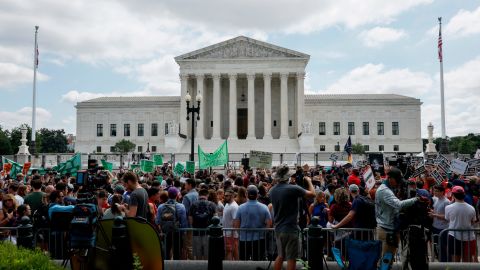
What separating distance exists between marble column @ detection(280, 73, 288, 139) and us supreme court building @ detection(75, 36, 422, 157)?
6.0 inches

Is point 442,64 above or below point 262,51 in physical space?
below

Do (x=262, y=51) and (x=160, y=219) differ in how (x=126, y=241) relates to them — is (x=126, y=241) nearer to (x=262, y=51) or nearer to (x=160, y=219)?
(x=160, y=219)

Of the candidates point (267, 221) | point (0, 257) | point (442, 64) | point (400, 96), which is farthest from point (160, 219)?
point (400, 96)

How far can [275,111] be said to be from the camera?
252ft

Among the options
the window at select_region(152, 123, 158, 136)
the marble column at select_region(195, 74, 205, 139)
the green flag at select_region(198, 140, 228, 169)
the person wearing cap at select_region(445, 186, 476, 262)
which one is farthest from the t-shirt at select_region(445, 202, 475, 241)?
the window at select_region(152, 123, 158, 136)

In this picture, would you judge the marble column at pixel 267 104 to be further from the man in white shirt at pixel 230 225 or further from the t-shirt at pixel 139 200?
the t-shirt at pixel 139 200

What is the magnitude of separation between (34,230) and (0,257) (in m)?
4.26

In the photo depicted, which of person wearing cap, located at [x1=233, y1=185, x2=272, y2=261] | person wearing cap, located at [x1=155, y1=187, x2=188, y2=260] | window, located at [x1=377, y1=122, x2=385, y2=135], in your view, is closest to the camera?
person wearing cap, located at [x1=233, y1=185, x2=272, y2=261]

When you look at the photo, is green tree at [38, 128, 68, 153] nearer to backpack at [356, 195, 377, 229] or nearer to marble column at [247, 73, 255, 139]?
marble column at [247, 73, 255, 139]

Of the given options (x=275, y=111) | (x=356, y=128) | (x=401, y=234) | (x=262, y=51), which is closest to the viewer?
(x=401, y=234)

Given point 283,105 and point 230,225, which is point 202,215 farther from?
point 283,105

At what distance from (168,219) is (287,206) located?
9.18 feet

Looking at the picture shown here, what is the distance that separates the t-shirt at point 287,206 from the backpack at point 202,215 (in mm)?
2269

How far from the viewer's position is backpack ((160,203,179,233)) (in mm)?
9727
